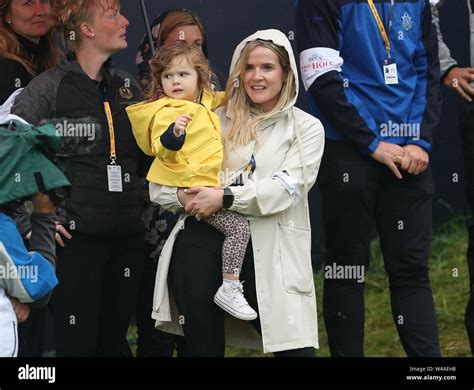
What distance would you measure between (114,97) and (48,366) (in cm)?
108

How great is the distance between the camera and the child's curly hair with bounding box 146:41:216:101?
5.27 m

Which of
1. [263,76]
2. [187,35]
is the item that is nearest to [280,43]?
[263,76]

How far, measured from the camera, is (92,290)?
534 centimetres

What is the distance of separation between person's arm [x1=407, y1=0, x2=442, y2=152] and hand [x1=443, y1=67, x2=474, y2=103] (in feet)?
0.66

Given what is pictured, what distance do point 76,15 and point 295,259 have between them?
130cm

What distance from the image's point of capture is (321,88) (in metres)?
5.54

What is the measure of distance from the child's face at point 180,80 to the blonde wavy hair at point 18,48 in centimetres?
62

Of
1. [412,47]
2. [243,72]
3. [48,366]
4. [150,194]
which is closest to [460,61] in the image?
[412,47]

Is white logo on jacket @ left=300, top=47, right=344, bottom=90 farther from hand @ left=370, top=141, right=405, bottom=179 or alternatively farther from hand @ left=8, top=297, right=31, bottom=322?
hand @ left=8, top=297, right=31, bottom=322

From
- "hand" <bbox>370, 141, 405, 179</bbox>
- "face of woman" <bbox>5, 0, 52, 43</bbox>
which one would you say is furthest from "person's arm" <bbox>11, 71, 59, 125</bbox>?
"hand" <bbox>370, 141, 405, 179</bbox>

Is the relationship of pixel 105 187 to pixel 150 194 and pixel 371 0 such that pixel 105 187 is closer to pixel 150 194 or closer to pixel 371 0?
pixel 150 194

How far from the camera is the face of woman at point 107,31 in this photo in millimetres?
5473
